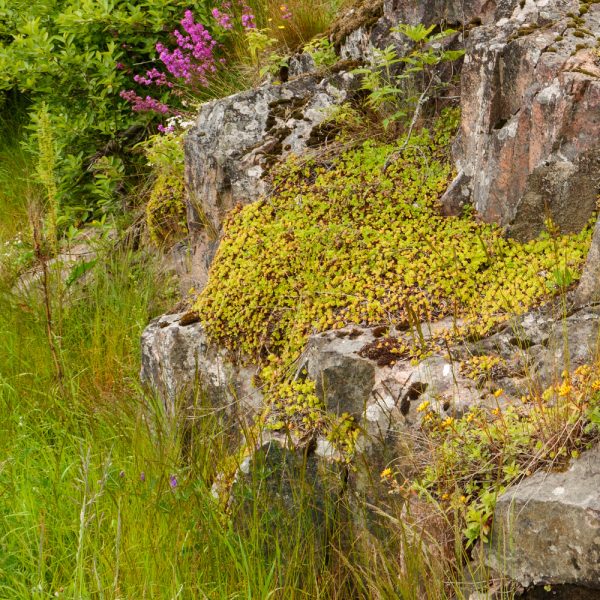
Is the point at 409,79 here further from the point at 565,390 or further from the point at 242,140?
the point at 565,390

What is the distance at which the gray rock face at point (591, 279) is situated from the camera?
3.07 meters

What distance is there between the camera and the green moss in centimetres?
571

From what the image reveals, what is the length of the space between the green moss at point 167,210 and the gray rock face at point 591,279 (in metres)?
3.26

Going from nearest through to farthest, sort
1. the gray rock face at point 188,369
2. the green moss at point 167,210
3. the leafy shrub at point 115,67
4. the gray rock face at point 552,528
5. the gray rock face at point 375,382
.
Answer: the gray rock face at point 552,528
the gray rock face at point 375,382
the gray rock face at point 188,369
the green moss at point 167,210
the leafy shrub at point 115,67

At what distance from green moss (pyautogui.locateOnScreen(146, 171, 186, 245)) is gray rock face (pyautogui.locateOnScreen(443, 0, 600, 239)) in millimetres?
2347

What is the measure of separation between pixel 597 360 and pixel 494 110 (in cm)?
182

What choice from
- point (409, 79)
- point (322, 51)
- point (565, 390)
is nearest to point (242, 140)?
point (322, 51)

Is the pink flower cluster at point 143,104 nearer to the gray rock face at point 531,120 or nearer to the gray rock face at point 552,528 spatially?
the gray rock face at point 531,120

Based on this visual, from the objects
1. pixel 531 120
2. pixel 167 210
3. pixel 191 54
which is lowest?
pixel 167 210

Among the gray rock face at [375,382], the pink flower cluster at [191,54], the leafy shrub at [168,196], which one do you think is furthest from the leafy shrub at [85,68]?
the gray rock face at [375,382]

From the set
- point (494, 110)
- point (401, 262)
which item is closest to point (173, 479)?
point (401, 262)

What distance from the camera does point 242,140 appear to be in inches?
197

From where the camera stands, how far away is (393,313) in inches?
140

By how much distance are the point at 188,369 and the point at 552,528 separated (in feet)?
8.06
